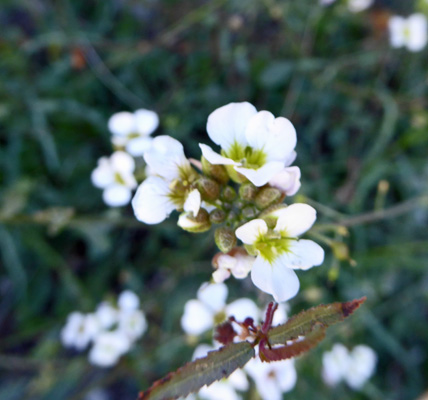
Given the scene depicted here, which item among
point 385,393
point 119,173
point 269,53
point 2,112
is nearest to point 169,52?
point 269,53

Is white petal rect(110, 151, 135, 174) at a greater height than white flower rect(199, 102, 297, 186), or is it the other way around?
white flower rect(199, 102, 297, 186)

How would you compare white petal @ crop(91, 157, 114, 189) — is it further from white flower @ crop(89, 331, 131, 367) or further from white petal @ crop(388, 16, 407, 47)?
white petal @ crop(388, 16, 407, 47)

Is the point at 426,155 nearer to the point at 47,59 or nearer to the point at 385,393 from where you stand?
the point at 385,393

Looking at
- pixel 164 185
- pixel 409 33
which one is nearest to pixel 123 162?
pixel 164 185

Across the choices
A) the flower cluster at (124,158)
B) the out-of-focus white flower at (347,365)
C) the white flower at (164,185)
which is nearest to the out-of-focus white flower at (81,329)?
the flower cluster at (124,158)

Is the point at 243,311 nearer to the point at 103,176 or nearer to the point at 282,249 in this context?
the point at 282,249

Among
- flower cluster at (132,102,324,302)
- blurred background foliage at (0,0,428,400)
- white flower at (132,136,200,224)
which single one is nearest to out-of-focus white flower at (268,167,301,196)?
flower cluster at (132,102,324,302)
